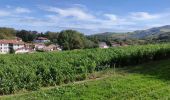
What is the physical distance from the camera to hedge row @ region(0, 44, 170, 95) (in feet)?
58.3

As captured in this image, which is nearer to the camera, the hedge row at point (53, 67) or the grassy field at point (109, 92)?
the grassy field at point (109, 92)

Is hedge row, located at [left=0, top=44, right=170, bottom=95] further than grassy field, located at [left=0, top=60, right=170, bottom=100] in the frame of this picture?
Yes

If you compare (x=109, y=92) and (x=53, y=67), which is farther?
(x=53, y=67)

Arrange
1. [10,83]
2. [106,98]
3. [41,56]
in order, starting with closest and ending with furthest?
[106,98] < [10,83] < [41,56]

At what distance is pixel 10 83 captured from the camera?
56.2ft

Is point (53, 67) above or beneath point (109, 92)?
above

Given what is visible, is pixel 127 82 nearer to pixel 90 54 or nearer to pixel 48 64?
pixel 48 64

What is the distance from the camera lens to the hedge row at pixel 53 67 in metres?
17.8

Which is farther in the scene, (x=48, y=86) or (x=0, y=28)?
(x=0, y=28)

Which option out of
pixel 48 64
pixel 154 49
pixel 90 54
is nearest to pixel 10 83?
pixel 48 64

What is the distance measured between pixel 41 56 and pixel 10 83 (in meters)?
11.4

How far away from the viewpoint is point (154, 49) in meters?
37.9

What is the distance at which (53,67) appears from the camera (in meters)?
20.9

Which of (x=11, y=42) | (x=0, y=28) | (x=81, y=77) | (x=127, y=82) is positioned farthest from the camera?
(x=0, y=28)
